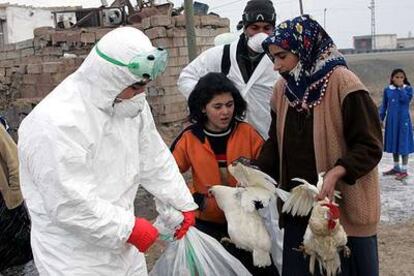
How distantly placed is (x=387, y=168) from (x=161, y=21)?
3.48 metres

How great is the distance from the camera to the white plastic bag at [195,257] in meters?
2.75

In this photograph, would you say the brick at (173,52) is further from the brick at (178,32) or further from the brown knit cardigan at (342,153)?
the brown knit cardigan at (342,153)

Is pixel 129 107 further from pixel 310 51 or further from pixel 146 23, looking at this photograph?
pixel 146 23

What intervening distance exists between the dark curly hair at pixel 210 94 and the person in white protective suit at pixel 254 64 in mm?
185

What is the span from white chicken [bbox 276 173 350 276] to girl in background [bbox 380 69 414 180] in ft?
15.0

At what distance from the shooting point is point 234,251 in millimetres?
3068

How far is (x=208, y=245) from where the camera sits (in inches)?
111

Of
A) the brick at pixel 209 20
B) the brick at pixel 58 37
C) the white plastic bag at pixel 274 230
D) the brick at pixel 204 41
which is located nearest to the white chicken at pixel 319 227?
the white plastic bag at pixel 274 230

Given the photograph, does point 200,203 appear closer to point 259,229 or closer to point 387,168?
point 259,229

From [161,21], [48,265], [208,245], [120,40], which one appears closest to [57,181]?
[48,265]

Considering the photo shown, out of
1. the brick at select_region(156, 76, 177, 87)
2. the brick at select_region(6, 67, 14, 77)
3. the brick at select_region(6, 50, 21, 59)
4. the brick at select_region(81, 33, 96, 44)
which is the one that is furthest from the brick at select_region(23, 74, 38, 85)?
the brick at select_region(156, 76, 177, 87)

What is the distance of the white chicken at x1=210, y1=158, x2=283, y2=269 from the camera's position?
2.78 m

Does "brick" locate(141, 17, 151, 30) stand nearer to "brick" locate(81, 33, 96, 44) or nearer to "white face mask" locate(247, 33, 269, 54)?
"brick" locate(81, 33, 96, 44)

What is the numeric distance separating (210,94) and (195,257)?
2.67 feet
